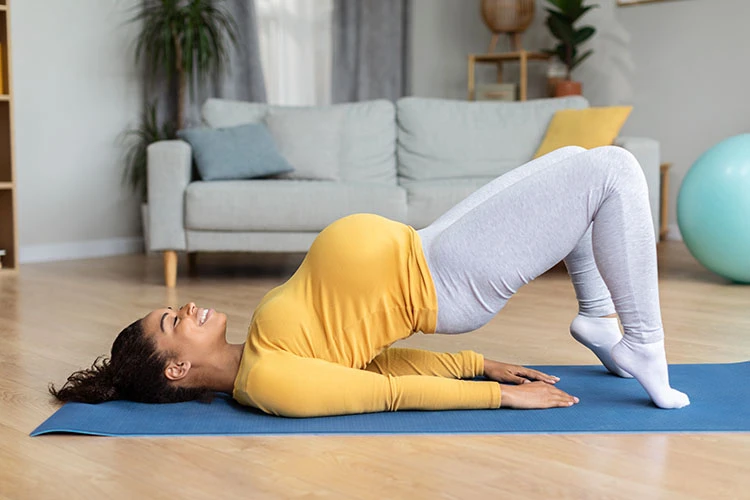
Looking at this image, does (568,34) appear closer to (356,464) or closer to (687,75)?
(687,75)

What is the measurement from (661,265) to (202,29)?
2823 mm

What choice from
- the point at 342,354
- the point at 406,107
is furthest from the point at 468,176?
the point at 342,354

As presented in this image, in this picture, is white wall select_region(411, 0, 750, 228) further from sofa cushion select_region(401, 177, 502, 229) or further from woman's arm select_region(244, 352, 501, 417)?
woman's arm select_region(244, 352, 501, 417)

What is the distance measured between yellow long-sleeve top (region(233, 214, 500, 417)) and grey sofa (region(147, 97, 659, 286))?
2.10 meters

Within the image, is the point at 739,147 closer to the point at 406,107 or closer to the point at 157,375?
the point at 406,107

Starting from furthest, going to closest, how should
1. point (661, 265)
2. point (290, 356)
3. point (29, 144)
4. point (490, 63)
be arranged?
point (490, 63)
point (29, 144)
point (661, 265)
point (290, 356)

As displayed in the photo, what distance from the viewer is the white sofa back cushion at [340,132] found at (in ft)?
14.6

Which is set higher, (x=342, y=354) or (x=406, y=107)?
(x=406, y=107)

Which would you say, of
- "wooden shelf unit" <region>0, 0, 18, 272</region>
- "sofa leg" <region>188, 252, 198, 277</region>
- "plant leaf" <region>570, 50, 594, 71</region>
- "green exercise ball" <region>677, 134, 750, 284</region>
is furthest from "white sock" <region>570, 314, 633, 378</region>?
"plant leaf" <region>570, 50, 594, 71</region>

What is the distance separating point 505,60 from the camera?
20.0 feet

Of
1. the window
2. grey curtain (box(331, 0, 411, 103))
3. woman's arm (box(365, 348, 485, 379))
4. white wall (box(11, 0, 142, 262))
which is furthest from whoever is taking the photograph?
grey curtain (box(331, 0, 411, 103))

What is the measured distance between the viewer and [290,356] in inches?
71.1

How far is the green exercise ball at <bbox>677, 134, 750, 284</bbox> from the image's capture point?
3680mm

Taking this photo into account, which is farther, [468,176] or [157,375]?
[468,176]
